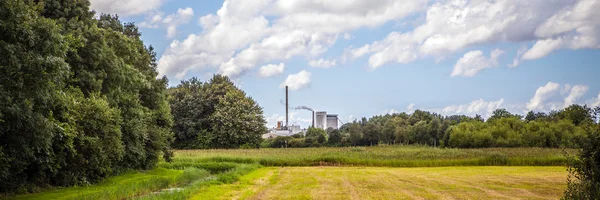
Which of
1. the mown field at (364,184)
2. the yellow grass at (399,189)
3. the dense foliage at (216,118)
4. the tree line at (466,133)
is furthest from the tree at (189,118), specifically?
the yellow grass at (399,189)

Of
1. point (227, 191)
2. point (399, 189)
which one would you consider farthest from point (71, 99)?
point (399, 189)

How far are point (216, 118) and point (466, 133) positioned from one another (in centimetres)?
3786

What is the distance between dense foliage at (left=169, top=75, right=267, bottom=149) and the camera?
295ft

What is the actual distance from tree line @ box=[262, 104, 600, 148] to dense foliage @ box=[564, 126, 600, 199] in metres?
34.1

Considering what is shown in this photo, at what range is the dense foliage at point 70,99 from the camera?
2153 centimetres

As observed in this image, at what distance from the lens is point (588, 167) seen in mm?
15508

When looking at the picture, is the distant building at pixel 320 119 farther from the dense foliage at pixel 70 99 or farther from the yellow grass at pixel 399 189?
the yellow grass at pixel 399 189

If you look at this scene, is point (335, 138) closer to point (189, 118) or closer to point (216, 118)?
point (216, 118)

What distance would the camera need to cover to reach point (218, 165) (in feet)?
183

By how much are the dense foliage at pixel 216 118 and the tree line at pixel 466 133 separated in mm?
5553

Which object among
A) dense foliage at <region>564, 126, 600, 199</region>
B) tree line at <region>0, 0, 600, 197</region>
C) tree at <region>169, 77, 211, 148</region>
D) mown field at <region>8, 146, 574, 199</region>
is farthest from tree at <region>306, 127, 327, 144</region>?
dense foliage at <region>564, 126, 600, 199</region>

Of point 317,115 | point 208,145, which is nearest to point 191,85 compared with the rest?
point 208,145

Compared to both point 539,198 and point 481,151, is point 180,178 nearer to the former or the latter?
point 539,198

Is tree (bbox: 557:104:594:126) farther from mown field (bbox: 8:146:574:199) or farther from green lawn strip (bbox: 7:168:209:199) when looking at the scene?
green lawn strip (bbox: 7:168:209:199)
